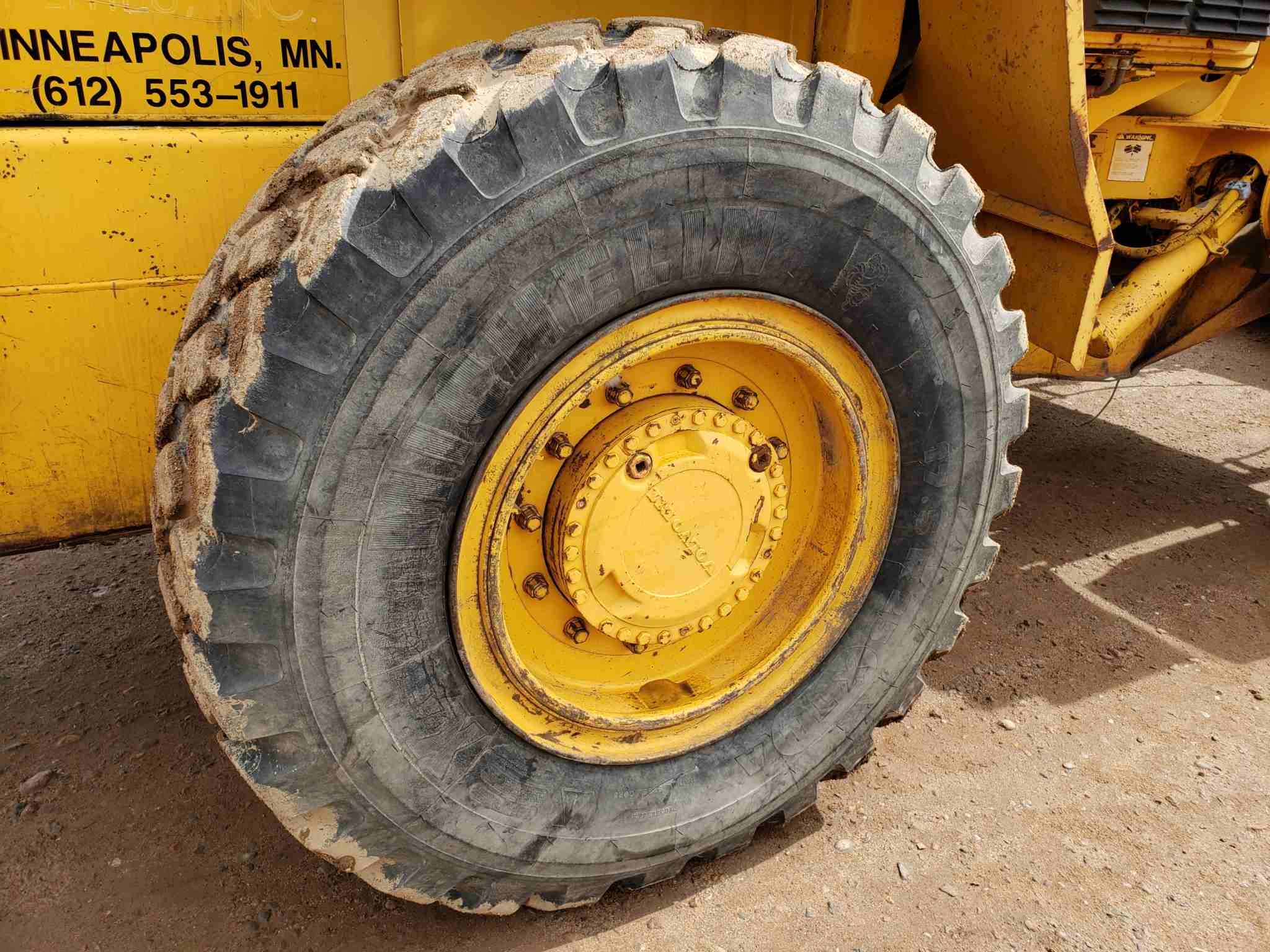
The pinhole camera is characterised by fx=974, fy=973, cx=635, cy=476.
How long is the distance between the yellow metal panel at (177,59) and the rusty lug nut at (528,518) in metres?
0.96

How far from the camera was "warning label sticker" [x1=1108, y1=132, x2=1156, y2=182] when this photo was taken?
10.4 ft

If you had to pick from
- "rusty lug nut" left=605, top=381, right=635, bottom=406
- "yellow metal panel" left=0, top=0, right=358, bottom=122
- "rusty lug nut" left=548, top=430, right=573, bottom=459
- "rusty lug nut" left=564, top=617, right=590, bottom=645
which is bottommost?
"rusty lug nut" left=564, top=617, right=590, bottom=645

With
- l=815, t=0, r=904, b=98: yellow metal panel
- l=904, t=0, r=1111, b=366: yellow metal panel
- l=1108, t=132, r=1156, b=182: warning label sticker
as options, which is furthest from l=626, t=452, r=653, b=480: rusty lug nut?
l=1108, t=132, r=1156, b=182: warning label sticker

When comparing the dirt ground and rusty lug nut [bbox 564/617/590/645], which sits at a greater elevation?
rusty lug nut [bbox 564/617/590/645]

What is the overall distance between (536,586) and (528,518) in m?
0.15

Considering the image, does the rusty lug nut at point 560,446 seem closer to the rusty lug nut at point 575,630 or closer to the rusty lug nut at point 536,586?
the rusty lug nut at point 536,586

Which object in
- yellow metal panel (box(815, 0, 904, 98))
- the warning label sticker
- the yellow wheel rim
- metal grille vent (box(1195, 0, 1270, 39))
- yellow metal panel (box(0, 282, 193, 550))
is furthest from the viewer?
the warning label sticker

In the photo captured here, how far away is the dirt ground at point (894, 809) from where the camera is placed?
6.86 ft

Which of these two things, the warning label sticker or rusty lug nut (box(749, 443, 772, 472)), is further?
the warning label sticker

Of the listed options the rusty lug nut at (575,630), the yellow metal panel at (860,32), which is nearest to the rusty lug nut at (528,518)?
the rusty lug nut at (575,630)

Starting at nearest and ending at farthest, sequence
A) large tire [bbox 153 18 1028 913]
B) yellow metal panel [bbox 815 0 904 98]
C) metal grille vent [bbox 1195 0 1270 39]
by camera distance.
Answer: large tire [bbox 153 18 1028 913]
yellow metal panel [bbox 815 0 904 98]
metal grille vent [bbox 1195 0 1270 39]

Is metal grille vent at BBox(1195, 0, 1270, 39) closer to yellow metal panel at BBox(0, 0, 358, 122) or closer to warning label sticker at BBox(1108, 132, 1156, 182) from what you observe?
warning label sticker at BBox(1108, 132, 1156, 182)

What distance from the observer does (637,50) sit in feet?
5.07

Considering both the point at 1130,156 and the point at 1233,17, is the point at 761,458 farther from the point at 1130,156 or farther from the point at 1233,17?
the point at 1130,156
